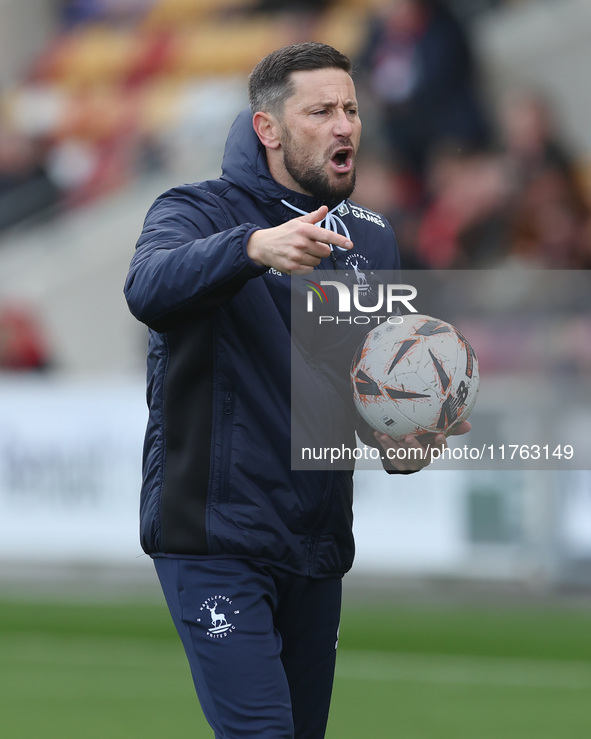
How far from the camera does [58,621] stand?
9.09 m

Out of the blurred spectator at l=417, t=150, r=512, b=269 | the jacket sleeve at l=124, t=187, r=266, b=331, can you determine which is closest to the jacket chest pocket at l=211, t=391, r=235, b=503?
the jacket sleeve at l=124, t=187, r=266, b=331

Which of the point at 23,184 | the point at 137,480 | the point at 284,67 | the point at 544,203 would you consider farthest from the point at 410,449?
the point at 23,184

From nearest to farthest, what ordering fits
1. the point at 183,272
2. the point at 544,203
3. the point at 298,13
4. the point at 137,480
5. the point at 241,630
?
the point at 183,272 < the point at 241,630 < the point at 137,480 < the point at 544,203 < the point at 298,13

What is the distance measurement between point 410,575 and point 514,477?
1.07m

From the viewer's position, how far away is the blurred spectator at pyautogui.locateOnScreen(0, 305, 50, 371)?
12.8 m

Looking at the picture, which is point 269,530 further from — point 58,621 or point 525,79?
point 525,79

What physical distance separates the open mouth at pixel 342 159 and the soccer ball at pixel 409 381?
459mm

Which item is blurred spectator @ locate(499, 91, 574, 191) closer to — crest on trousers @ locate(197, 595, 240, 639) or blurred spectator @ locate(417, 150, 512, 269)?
blurred spectator @ locate(417, 150, 512, 269)

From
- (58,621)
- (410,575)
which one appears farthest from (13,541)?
(410,575)

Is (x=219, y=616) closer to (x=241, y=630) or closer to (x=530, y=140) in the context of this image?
(x=241, y=630)

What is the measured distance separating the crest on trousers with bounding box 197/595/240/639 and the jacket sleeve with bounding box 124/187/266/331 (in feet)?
2.38

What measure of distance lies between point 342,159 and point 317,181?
3.6 inches

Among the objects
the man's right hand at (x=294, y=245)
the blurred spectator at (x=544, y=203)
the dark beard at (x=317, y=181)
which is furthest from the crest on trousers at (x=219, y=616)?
the blurred spectator at (x=544, y=203)

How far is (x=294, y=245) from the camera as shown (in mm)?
2896
